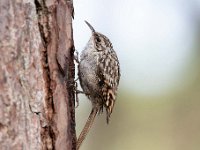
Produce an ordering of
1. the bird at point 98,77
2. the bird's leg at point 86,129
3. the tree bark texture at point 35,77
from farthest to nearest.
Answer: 1. the bird at point 98,77
2. the bird's leg at point 86,129
3. the tree bark texture at point 35,77

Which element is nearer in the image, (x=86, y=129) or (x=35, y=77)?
(x=35, y=77)

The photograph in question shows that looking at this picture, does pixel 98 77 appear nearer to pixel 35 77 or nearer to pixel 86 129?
pixel 86 129

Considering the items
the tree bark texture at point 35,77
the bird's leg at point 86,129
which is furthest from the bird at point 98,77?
the tree bark texture at point 35,77

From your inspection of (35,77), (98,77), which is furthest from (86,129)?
(35,77)

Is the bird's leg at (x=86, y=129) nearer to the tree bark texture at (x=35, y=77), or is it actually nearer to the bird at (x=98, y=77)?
the bird at (x=98, y=77)

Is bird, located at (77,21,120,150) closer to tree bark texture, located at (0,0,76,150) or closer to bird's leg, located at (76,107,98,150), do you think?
bird's leg, located at (76,107,98,150)

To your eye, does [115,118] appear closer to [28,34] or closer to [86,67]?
[86,67]

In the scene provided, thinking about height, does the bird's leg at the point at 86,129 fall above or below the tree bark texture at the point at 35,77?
below

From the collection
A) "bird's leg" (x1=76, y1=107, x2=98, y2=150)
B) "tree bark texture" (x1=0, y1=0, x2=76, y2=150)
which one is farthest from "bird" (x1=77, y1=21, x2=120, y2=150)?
"tree bark texture" (x1=0, y1=0, x2=76, y2=150)

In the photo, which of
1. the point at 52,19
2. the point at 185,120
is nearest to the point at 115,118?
the point at 185,120
